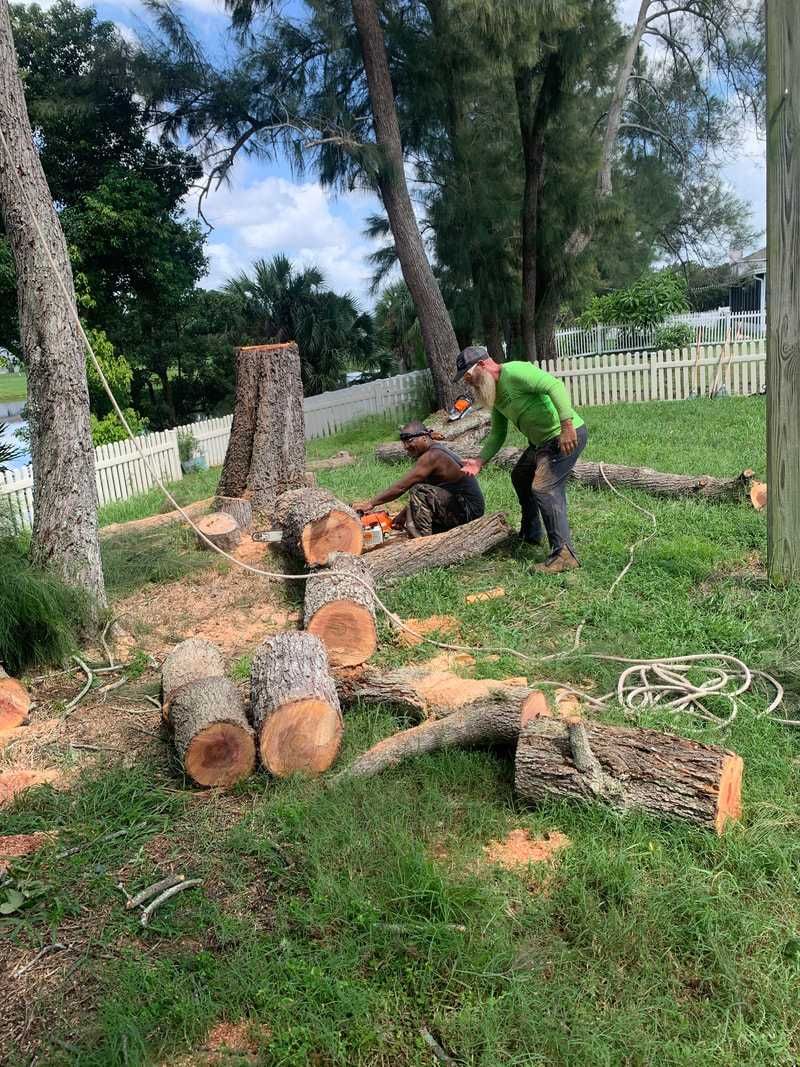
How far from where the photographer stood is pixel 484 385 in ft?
18.8

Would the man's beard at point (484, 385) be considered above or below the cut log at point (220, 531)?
above

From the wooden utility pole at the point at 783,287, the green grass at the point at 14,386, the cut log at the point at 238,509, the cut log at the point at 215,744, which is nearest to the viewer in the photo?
the cut log at the point at 215,744

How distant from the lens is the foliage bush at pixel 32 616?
4.57m

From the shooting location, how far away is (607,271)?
3362 cm

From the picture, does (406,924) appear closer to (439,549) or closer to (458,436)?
(439,549)

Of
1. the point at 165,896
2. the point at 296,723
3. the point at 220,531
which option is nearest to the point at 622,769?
the point at 296,723

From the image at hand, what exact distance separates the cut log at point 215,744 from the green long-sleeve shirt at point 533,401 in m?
3.20

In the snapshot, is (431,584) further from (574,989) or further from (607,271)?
(607,271)

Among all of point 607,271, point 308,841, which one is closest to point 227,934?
point 308,841

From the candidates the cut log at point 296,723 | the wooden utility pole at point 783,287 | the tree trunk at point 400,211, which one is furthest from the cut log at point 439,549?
the tree trunk at point 400,211

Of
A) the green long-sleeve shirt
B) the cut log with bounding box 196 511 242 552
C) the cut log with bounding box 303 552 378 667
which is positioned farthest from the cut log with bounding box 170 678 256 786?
the cut log with bounding box 196 511 242 552

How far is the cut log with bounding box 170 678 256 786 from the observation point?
346 cm

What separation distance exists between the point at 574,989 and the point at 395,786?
115 cm

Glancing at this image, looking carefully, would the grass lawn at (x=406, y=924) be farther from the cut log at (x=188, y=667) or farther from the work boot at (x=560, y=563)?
the work boot at (x=560, y=563)
